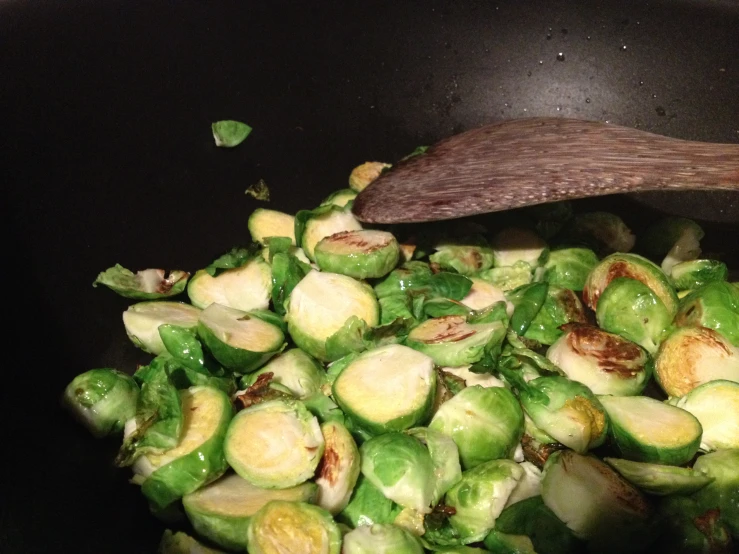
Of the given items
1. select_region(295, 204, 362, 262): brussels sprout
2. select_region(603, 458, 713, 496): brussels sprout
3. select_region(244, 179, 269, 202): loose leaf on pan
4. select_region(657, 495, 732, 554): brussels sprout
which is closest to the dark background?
select_region(244, 179, 269, 202): loose leaf on pan

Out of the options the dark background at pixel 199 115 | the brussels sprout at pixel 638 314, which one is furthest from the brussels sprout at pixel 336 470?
the brussels sprout at pixel 638 314

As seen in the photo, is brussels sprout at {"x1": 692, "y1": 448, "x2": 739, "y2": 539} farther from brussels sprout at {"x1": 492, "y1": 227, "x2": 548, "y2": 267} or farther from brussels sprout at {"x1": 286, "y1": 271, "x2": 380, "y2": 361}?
brussels sprout at {"x1": 286, "y1": 271, "x2": 380, "y2": 361}

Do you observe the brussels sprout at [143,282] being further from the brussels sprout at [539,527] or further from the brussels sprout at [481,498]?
the brussels sprout at [539,527]

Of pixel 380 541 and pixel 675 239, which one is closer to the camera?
pixel 380 541

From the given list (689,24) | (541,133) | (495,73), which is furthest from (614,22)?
(541,133)

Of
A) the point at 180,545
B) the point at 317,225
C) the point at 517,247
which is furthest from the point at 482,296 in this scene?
the point at 180,545

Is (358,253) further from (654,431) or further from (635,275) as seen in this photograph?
(654,431)
